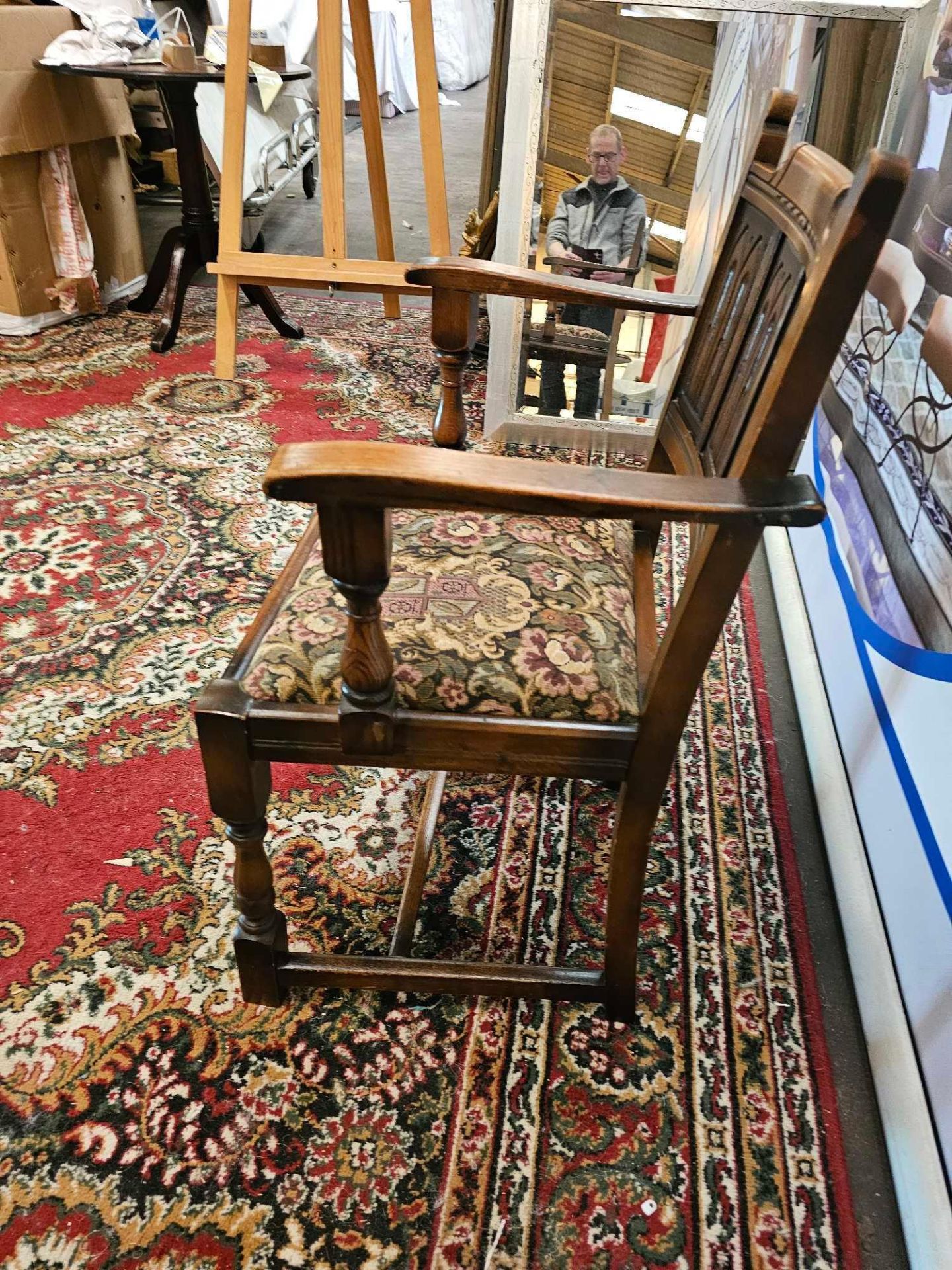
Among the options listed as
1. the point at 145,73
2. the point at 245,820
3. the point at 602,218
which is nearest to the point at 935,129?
the point at 602,218

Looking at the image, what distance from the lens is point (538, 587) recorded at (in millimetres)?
1016

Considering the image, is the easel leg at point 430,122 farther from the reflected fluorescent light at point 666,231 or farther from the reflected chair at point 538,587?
the reflected chair at point 538,587

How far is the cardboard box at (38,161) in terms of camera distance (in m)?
2.76

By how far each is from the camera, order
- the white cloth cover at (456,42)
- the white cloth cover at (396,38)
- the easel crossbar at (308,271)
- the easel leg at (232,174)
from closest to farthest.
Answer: the easel leg at (232,174) < the easel crossbar at (308,271) < the white cloth cover at (396,38) < the white cloth cover at (456,42)

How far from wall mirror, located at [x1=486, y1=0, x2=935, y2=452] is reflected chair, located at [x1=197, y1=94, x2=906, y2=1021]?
111 centimetres

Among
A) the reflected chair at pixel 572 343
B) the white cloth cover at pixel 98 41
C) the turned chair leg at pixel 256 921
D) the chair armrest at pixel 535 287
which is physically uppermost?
the white cloth cover at pixel 98 41

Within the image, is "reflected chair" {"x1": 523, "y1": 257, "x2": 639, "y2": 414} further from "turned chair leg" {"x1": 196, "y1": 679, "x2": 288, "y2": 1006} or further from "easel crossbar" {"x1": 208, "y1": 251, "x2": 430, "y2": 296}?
"turned chair leg" {"x1": 196, "y1": 679, "x2": 288, "y2": 1006}

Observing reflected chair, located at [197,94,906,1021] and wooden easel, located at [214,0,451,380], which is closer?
reflected chair, located at [197,94,906,1021]

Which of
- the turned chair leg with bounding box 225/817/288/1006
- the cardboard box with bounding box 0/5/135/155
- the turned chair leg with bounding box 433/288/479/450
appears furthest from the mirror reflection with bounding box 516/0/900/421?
the cardboard box with bounding box 0/5/135/155

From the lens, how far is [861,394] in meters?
1.59

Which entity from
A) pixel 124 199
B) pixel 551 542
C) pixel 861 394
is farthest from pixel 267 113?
pixel 551 542

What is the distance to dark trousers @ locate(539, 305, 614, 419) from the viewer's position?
2416 millimetres

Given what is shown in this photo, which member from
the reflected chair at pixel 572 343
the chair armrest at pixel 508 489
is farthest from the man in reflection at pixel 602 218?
the chair armrest at pixel 508 489

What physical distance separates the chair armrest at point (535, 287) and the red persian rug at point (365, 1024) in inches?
30.7
